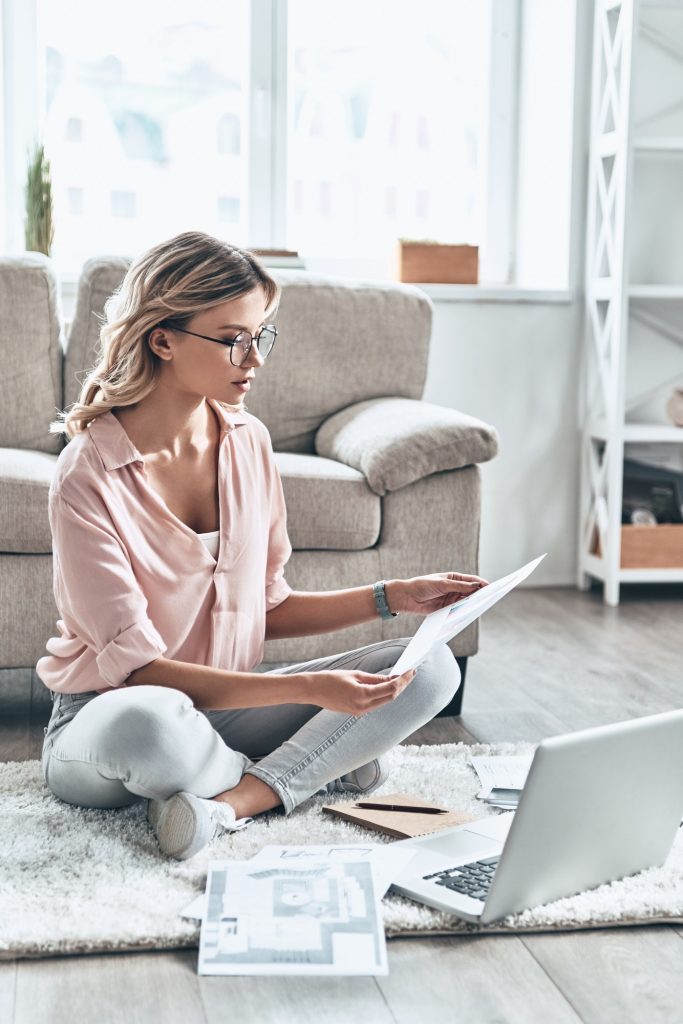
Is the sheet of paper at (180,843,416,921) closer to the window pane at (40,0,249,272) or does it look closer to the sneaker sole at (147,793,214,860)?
the sneaker sole at (147,793,214,860)

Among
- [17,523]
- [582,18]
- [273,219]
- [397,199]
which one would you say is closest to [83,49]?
[273,219]

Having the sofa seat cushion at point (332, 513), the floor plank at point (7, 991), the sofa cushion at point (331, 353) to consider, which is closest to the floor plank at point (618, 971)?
the floor plank at point (7, 991)

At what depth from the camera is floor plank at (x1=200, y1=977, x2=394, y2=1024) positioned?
1245 mm

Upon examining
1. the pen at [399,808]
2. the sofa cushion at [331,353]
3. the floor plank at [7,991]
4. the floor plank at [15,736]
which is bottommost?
the floor plank at [15,736]

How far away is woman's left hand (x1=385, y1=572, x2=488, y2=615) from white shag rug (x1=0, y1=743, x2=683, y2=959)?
0.30 metres

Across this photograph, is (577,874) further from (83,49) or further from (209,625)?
(83,49)

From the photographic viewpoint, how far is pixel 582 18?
3.64 m

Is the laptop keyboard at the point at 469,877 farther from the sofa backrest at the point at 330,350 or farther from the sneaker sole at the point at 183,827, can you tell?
the sofa backrest at the point at 330,350

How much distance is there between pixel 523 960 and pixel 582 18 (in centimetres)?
303

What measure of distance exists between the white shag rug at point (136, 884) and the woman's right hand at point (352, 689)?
236mm

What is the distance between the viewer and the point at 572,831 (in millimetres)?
1411

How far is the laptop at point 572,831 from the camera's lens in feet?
4.39

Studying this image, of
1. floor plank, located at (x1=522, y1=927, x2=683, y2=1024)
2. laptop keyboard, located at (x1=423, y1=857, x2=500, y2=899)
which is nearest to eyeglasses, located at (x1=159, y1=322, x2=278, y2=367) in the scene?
laptop keyboard, located at (x1=423, y1=857, x2=500, y2=899)

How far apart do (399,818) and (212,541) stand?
Result: 477 mm
